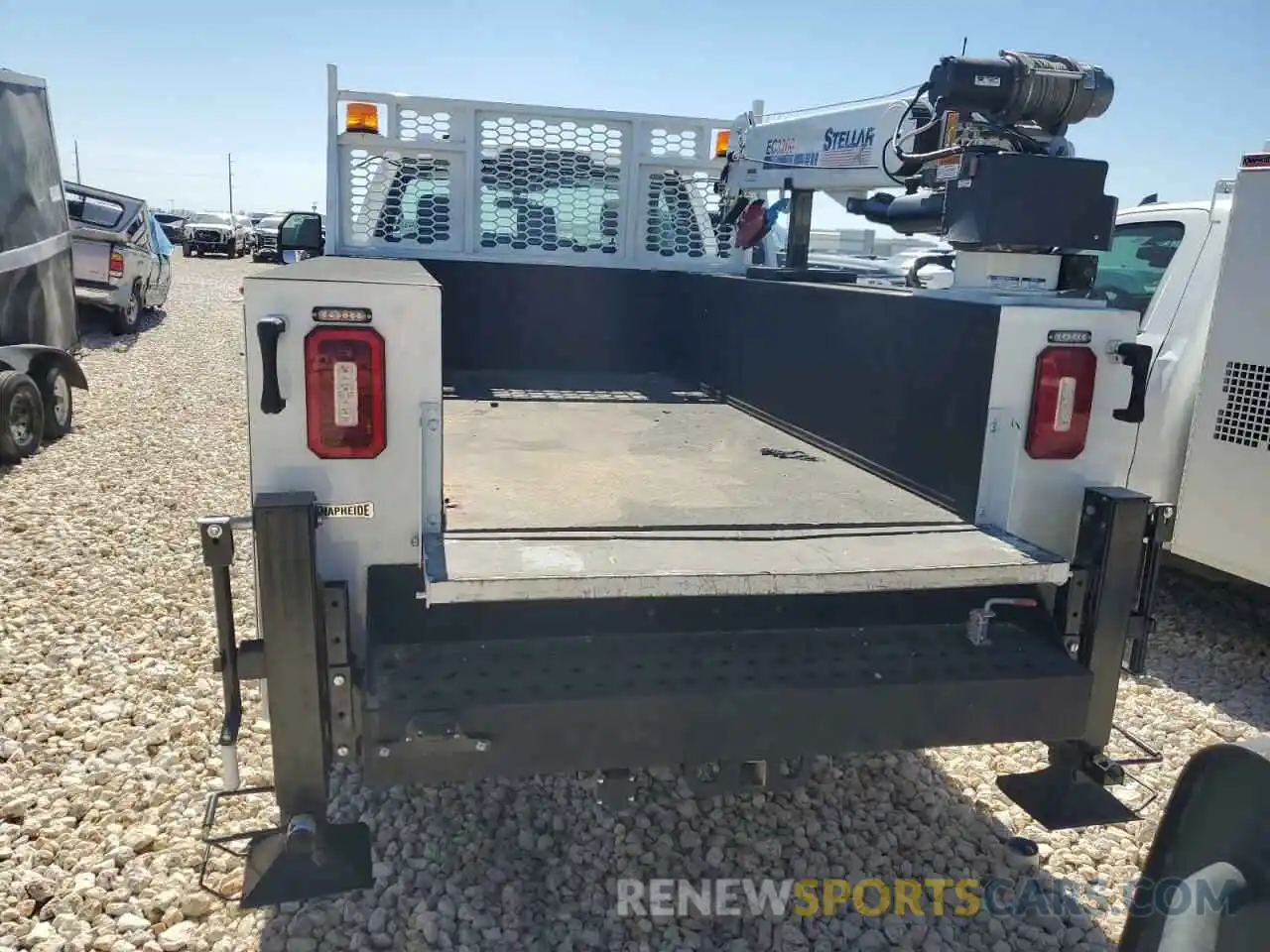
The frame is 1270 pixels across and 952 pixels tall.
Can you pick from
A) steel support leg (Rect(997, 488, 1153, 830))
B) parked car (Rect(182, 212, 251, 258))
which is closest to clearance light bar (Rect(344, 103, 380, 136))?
steel support leg (Rect(997, 488, 1153, 830))

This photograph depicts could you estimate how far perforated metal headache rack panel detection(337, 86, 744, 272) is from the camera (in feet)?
18.0

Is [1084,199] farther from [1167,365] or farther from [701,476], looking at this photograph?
[1167,365]

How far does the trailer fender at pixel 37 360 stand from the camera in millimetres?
8312

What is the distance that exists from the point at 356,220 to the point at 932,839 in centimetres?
414

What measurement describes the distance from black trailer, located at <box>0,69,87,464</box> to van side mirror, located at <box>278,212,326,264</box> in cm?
375

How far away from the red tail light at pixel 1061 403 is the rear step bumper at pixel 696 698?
55 cm

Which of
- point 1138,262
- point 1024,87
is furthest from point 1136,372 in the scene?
point 1138,262

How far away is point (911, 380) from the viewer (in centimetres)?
333

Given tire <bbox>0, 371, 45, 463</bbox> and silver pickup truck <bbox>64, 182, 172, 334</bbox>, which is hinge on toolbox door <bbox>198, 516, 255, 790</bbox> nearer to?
tire <bbox>0, 371, 45, 463</bbox>

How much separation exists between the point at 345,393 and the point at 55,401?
7918mm

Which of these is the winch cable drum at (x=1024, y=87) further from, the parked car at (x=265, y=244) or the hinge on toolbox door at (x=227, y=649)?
the parked car at (x=265, y=244)

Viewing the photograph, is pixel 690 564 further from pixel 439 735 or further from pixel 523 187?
pixel 523 187

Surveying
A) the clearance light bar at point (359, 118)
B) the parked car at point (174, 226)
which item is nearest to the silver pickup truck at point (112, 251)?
the clearance light bar at point (359, 118)

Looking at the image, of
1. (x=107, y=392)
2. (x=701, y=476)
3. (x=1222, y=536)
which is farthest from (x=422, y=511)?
(x=107, y=392)
